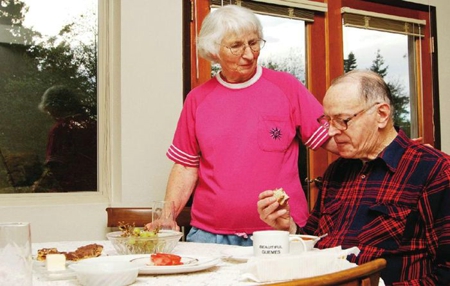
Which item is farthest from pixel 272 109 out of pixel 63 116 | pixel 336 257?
pixel 63 116

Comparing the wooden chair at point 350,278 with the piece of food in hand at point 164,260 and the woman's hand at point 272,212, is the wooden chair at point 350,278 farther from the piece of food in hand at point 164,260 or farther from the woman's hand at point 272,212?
the woman's hand at point 272,212

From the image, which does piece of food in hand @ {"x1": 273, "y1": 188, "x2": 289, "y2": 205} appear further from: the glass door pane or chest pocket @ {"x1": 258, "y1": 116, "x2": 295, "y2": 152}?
the glass door pane

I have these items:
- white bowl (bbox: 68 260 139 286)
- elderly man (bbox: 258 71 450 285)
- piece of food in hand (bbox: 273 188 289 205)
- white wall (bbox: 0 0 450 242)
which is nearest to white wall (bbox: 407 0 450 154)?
white wall (bbox: 0 0 450 242)

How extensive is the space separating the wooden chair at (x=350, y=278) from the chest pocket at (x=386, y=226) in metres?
0.71

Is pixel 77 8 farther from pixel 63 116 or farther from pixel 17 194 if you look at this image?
pixel 17 194

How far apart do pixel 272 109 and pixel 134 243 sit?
874 mm

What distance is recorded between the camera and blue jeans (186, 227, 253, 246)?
2.04 metres

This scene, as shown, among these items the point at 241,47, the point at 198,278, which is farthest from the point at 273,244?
the point at 241,47

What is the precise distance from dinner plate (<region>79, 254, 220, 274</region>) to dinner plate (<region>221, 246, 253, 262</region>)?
0.17ft

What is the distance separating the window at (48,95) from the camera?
281 cm

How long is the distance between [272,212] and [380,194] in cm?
31

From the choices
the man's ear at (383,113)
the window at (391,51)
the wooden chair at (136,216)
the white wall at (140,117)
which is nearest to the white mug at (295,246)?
the man's ear at (383,113)

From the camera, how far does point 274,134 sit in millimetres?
2113

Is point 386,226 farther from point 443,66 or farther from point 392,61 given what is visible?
point 443,66
